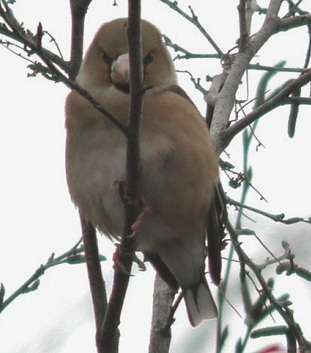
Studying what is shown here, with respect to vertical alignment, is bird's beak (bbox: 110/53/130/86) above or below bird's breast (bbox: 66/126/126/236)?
above

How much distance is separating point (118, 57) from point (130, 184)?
0.94m

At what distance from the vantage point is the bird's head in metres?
3.41

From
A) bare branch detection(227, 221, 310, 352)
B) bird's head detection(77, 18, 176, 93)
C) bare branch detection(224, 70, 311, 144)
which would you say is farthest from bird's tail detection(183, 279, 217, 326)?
bird's head detection(77, 18, 176, 93)

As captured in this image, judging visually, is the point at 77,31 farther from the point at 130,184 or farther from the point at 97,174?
the point at 130,184

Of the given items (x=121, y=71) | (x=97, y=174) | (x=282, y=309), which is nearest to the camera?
(x=282, y=309)

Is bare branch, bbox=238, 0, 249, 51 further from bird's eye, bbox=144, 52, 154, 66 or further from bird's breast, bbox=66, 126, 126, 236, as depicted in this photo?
bird's breast, bbox=66, 126, 126, 236

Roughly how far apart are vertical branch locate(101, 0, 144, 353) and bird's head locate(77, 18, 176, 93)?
763 mm

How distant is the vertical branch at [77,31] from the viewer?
325 centimetres

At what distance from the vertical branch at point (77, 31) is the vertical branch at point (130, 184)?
0.78 metres

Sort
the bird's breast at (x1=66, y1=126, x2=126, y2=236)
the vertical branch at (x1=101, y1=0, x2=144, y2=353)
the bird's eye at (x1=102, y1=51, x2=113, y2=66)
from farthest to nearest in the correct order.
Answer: the bird's eye at (x1=102, y1=51, x2=113, y2=66), the bird's breast at (x1=66, y1=126, x2=126, y2=236), the vertical branch at (x1=101, y1=0, x2=144, y2=353)

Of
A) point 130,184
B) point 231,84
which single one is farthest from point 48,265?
point 231,84

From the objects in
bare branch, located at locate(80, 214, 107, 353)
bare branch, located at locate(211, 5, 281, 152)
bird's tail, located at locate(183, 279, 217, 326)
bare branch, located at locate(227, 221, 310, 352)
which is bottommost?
bird's tail, located at locate(183, 279, 217, 326)

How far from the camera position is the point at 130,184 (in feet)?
8.35

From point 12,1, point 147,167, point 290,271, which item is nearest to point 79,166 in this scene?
point 147,167
